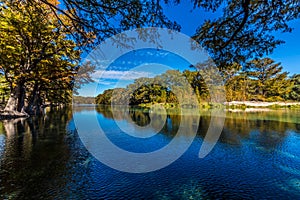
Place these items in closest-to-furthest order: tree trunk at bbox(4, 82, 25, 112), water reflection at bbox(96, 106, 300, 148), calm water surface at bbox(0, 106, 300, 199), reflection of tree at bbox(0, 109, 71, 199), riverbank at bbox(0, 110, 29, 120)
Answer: calm water surface at bbox(0, 106, 300, 199) < reflection of tree at bbox(0, 109, 71, 199) < water reflection at bbox(96, 106, 300, 148) < riverbank at bbox(0, 110, 29, 120) < tree trunk at bbox(4, 82, 25, 112)

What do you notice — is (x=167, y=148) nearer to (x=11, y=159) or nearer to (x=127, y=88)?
(x=11, y=159)

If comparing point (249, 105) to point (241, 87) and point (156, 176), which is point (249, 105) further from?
point (156, 176)

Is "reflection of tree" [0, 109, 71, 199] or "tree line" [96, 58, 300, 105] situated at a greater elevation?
"tree line" [96, 58, 300, 105]

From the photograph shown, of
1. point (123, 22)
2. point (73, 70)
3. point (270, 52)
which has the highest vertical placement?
point (73, 70)

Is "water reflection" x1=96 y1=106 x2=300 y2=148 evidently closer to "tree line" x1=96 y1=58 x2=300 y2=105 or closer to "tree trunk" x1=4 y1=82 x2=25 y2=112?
"tree trunk" x1=4 y1=82 x2=25 y2=112

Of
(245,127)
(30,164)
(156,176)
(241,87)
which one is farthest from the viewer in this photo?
(241,87)

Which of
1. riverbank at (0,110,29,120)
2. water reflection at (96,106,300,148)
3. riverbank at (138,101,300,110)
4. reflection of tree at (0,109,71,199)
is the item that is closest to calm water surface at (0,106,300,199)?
reflection of tree at (0,109,71,199)

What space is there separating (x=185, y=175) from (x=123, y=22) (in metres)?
4.82

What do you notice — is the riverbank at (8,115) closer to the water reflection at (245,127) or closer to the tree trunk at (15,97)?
the tree trunk at (15,97)

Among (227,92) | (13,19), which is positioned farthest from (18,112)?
(227,92)

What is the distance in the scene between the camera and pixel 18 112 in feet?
61.9

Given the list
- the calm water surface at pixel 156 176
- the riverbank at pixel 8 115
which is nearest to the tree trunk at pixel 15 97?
the riverbank at pixel 8 115

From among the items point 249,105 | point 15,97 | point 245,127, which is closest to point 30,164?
point 15,97

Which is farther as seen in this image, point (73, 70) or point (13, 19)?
point (73, 70)
